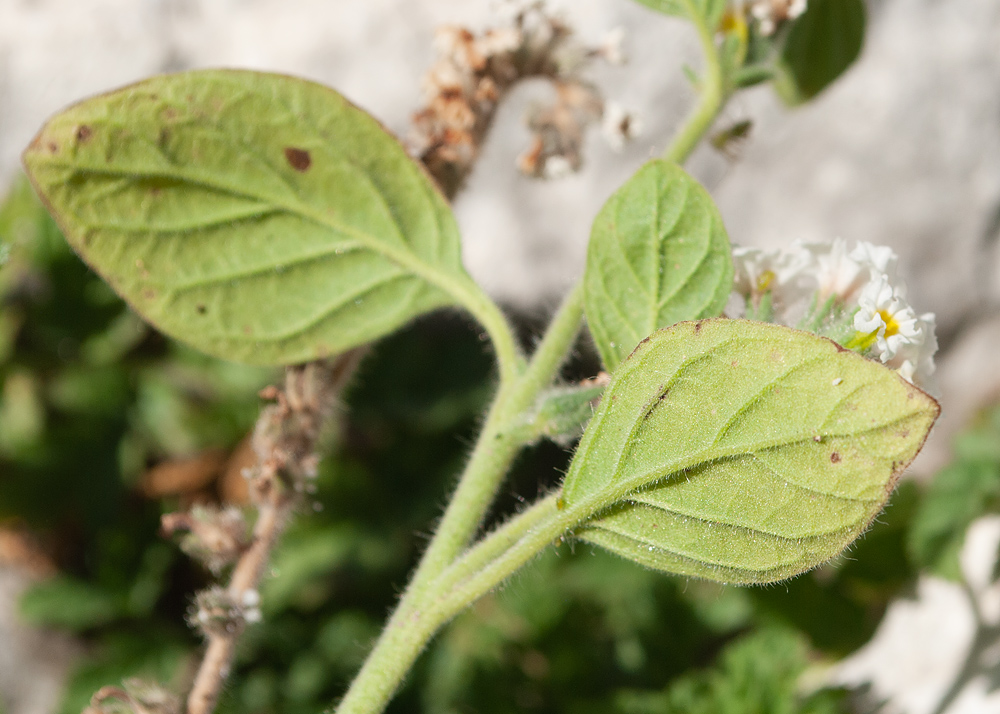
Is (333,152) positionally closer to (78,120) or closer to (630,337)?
(78,120)

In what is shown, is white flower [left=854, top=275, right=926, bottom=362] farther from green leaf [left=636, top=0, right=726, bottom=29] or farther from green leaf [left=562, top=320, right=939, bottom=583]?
green leaf [left=636, top=0, right=726, bottom=29]

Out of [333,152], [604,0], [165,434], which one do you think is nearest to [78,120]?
[333,152]

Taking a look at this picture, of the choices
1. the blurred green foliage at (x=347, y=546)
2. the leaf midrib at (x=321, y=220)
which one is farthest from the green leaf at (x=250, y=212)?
the blurred green foliage at (x=347, y=546)

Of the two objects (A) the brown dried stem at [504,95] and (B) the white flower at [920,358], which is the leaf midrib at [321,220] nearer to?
(A) the brown dried stem at [504,95]

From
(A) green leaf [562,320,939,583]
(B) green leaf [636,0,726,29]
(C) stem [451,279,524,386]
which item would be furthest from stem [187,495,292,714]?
(B) green leaf [636,0,726,29]

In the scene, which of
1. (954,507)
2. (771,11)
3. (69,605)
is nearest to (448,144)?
(771,11)

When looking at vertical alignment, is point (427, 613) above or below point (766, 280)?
below

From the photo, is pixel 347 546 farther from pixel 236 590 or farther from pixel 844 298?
pixel 844 298
